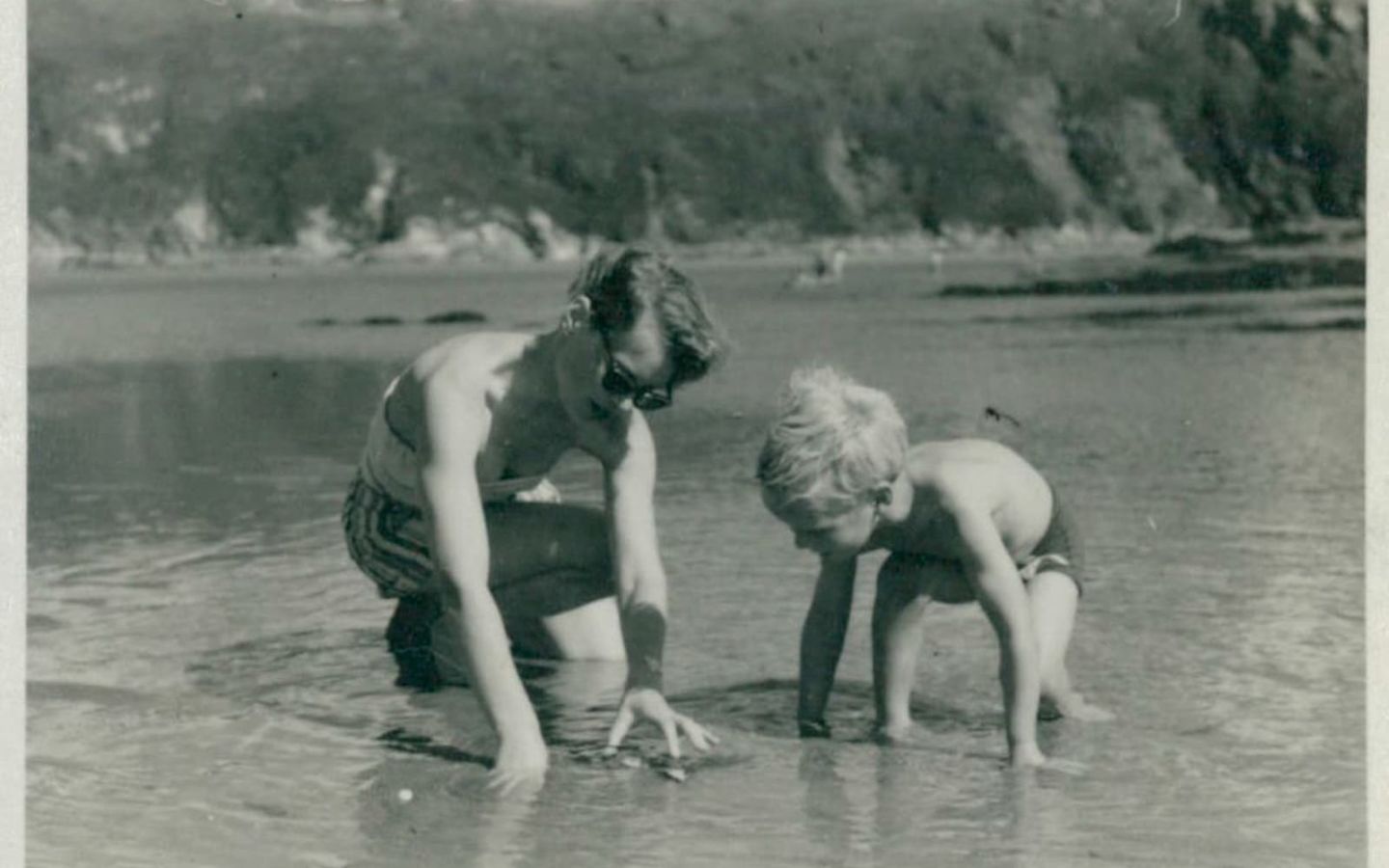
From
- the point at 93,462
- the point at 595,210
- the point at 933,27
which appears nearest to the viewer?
the point at 93,462

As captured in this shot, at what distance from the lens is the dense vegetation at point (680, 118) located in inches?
487

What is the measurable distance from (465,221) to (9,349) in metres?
38.0

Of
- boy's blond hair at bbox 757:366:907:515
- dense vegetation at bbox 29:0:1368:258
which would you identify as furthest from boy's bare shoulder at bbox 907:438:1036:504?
dense vegetation at bbox 29:0:1368:258

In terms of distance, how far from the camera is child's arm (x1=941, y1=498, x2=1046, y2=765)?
3857 mm

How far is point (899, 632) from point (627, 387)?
0.91 metres

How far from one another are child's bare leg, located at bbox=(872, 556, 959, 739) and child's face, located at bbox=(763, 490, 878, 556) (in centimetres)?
31

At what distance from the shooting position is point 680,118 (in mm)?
37812

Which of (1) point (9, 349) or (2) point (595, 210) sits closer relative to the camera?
(1) point (9, 349)

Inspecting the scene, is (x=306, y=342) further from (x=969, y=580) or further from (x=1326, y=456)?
(x=969, y=580)

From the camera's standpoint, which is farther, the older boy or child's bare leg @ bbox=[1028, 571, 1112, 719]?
child's bare leg @ bbox=[1028, 571, 1112, 719]

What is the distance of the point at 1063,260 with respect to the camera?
29.1 m

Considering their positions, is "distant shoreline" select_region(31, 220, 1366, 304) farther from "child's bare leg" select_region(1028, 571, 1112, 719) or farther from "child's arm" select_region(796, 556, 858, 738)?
"child's arm" select_region(796, 556, 858, 738)

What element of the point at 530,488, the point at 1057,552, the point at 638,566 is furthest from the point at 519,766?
the point at 1057,552

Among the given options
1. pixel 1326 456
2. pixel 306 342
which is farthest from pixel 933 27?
pixel 1326 456
